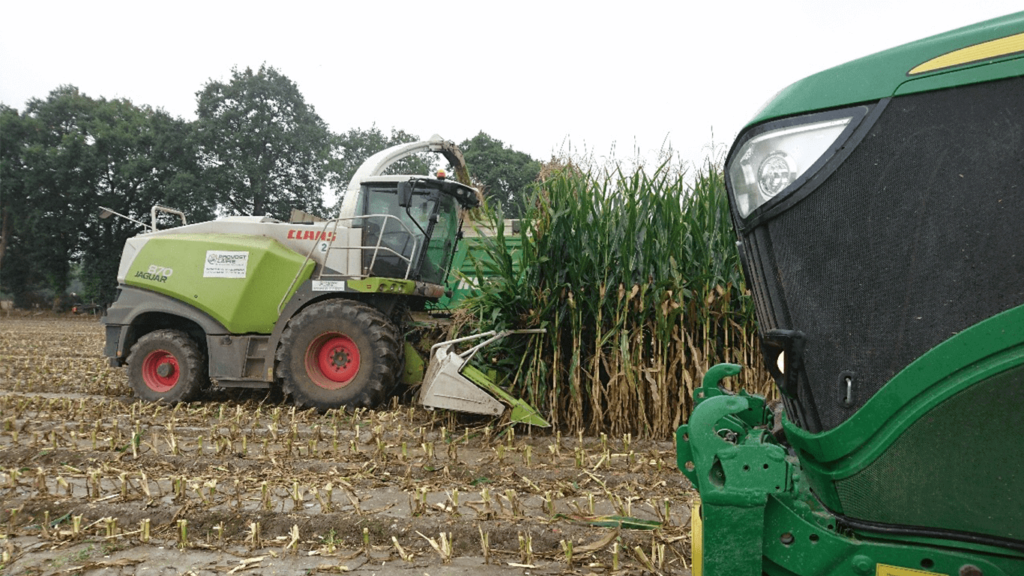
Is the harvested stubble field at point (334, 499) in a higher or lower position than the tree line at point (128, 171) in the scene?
lower

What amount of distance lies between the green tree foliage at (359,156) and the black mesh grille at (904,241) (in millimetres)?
32758

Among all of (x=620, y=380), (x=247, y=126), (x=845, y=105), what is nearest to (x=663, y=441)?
(x=620, y=380)

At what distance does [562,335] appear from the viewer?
4.84 meters

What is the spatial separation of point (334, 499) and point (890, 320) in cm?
280

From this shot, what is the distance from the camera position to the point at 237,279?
678 centimetres

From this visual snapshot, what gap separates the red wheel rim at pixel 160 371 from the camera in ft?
22.8

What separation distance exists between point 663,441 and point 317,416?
3.29 meters

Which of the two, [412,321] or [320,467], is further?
[412,321]

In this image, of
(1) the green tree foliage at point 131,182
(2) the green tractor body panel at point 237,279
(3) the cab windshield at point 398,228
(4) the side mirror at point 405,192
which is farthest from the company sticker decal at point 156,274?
(1) the green tree foliage at point 131,182

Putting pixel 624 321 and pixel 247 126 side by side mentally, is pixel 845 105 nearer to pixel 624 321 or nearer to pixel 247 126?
pixel 624 321

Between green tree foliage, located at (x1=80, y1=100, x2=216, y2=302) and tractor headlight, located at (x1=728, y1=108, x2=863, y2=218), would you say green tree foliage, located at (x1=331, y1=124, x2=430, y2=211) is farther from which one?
tractor headlight, located at (x1=728, y1=108, x2=863, y2=218)

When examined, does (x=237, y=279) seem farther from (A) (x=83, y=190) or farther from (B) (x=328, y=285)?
(A) (x=83, y=190)

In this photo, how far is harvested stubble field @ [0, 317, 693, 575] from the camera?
2.57 metres

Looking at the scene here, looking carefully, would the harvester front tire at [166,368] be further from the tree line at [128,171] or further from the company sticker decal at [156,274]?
the tree line at [128,171]
